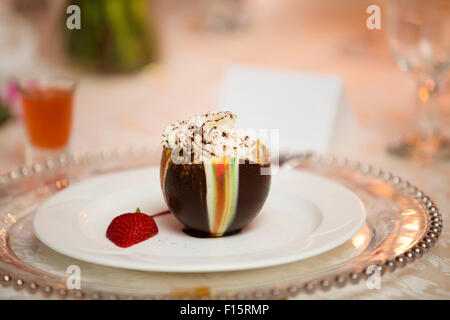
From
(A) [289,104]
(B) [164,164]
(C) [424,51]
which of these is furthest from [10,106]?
(C) [424,51]

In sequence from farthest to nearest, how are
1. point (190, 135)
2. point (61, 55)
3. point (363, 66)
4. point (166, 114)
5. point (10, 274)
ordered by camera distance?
point (363, 66), point (61, 55), point (166, 114), point (190, 135), point (10, 274)

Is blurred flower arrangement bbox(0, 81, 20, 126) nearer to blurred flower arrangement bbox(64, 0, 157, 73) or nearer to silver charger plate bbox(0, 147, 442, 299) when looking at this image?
blurred flower arrangement bbox(64, 0, 157, 73)

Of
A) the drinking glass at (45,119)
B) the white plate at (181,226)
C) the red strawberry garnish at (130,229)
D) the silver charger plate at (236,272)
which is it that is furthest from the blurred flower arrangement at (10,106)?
the red strawberry garnish at (130,229)

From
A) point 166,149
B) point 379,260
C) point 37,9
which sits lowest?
point 379,260

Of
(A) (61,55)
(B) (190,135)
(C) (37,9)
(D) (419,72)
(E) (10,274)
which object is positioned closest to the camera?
(E) (10,274)

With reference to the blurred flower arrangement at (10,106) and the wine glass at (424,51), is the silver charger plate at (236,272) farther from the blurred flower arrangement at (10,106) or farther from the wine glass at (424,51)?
the blurred flower arrangement at (10,106)

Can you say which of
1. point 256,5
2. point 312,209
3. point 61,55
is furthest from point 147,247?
point 256,5

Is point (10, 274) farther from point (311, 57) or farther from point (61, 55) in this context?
point (311, 57)
